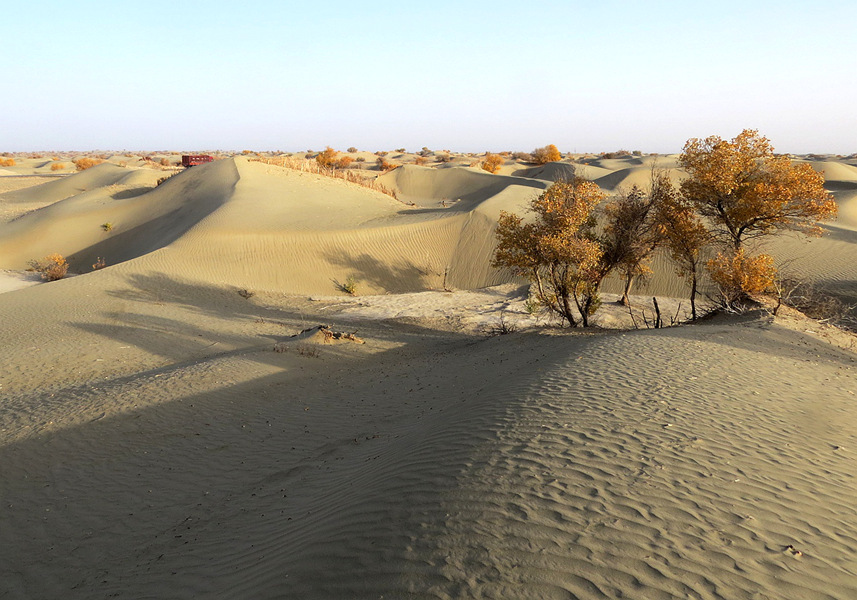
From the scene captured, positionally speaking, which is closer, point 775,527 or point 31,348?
point 775,527

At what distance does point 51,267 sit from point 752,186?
2541 cm

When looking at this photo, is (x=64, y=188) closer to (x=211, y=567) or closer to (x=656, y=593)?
(x=211, y=567)

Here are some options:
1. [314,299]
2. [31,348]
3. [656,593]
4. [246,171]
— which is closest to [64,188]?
[246,171]

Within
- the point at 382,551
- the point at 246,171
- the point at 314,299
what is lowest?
the point at 314,299

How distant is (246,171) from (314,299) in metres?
14.5

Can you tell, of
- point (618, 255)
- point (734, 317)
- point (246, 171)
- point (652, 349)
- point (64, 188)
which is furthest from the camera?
point (64, 188)

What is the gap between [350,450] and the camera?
6.62m

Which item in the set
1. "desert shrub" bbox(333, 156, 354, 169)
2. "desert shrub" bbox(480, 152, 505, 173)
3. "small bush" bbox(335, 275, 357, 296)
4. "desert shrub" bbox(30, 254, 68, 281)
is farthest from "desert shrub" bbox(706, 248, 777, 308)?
"desert shrub" bbox(333, 156, 354, 169)

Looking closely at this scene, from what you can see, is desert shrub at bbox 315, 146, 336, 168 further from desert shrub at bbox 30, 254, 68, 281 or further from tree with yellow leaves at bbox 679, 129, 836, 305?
tree with yellow leaves at bbox 679, 129, 836, 305

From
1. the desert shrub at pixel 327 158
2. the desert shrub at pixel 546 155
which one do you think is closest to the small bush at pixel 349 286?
the desert shrub at pixel 327 158

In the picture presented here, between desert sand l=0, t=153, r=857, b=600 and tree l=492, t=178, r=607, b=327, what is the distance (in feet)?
6.63

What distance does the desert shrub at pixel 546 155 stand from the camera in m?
59.2

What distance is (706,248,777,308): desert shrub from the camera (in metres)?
13.0

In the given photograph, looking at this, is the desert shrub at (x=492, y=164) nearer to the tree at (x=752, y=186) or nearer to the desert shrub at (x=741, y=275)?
the tree at (x=752, y=186)
